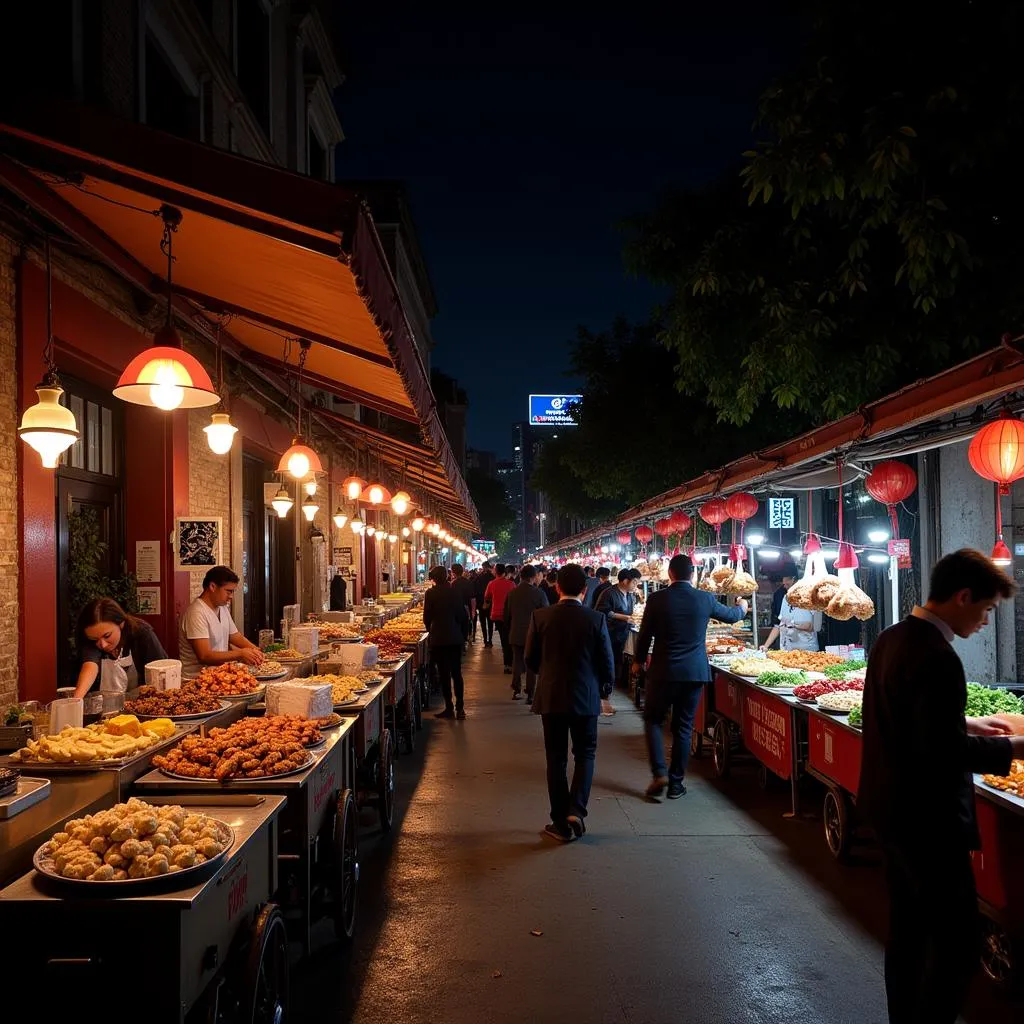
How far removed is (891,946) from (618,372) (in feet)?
59.2

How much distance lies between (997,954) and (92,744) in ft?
16.0

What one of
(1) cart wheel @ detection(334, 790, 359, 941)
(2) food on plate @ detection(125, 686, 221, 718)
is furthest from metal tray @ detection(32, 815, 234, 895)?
(2) food on plate @ detection(125, 686, 221, 718)

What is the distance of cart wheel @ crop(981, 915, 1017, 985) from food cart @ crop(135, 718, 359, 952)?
3595mm

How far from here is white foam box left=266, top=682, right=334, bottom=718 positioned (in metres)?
5.39

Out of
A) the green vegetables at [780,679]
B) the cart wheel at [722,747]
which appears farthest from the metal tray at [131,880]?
the cart wheel at [722,747]

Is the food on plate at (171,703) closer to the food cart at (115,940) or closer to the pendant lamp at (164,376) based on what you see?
the pendant lamp at (164,376)

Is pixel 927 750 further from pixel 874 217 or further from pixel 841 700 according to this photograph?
pixel 874 217

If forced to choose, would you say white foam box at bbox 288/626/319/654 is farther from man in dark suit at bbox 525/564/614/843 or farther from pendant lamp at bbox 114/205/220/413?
pendant lamp at bbox 114/205/220/413

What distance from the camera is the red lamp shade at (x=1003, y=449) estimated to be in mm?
4914

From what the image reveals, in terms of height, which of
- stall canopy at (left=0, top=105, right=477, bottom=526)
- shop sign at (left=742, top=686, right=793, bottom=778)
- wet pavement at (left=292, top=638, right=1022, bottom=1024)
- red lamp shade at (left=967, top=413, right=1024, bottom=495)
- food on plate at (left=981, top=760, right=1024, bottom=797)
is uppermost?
stall canopy at (left=0, top=105, right=477, bottom=526)

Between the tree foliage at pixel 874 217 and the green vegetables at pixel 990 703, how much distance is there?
3.50 metres

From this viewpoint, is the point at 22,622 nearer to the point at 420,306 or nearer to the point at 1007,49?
the point at 1007,49

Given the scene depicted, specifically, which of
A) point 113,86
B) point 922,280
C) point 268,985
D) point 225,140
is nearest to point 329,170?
point 225,140

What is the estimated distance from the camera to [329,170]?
57.9 feet
